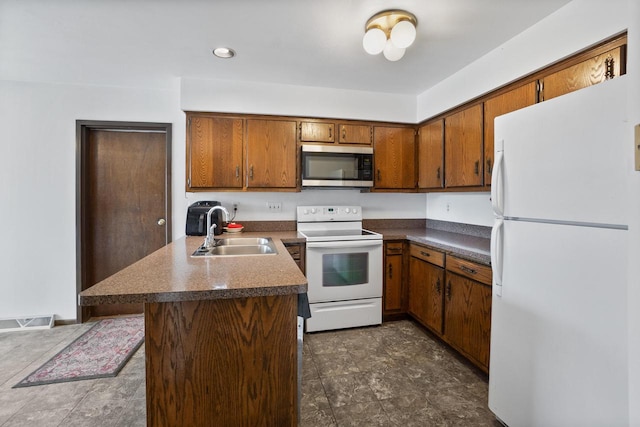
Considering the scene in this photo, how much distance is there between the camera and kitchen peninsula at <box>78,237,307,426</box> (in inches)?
46.1

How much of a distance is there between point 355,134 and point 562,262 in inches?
87.2

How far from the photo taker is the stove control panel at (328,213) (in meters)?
3.18

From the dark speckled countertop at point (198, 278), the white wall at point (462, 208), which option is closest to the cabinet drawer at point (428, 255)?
the dark speckled countertop at point (198, 278)

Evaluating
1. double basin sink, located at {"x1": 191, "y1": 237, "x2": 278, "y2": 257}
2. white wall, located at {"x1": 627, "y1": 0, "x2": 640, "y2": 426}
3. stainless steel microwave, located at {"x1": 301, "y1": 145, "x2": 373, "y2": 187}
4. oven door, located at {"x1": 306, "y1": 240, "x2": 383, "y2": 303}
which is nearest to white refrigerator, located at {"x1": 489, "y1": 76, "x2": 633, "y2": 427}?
white wall, located at {"x1": 627, "y1": 0, "x2": 640, "y2": 426}

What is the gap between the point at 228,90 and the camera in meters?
2.79

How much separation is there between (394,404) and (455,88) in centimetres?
254

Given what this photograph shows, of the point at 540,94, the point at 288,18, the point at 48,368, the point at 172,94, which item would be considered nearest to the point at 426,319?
the point at 540,94

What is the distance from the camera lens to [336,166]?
2982mm

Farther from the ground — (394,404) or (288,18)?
(288,18)

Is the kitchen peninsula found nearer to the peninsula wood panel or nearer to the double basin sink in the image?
the peninsula wood panel

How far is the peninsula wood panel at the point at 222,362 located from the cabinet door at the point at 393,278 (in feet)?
5.83

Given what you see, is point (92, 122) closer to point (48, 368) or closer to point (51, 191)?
point (51, 191)

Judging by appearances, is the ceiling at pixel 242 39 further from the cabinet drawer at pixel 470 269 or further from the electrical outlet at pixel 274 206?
the cabinet drawer at pixel 470 269

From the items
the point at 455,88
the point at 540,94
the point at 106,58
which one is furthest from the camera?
the point at 455,88
